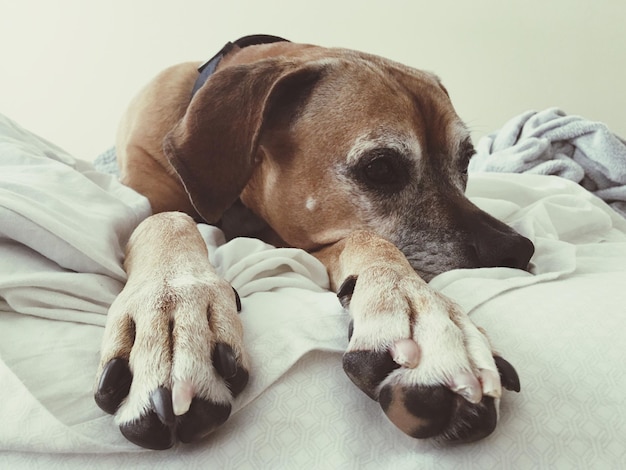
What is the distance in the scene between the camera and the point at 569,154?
2324 mm

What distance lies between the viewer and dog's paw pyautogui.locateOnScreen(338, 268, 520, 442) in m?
0.63

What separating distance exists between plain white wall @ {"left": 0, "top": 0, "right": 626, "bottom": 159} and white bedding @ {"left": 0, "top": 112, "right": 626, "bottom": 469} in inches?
109

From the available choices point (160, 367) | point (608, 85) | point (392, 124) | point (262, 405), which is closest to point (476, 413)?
point (262, 405)

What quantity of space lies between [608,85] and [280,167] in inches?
122

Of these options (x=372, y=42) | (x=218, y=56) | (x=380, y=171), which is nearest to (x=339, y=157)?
(x=380, y=171)

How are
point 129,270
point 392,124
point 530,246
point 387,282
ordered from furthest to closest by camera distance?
point 392,124 < point 530,246 < point 129,270 < point 387,282

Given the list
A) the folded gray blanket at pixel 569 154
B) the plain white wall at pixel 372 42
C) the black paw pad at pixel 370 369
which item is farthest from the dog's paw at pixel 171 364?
the plain white wall at pixel 372 42

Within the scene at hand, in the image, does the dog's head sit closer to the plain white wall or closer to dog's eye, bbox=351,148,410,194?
dog's eye, bbox=351,148,410,194

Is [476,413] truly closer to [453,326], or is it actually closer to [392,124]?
[453,326]

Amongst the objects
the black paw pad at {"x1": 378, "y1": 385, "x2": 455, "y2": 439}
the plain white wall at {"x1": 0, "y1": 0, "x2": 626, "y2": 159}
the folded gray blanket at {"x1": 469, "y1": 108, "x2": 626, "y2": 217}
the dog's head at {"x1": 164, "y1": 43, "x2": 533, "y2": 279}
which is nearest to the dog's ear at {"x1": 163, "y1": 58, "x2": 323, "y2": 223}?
the dog's head at {"x1": 164, "y1": 43, "x2": 533, "y2": 279}

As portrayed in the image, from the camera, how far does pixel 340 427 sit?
679mm

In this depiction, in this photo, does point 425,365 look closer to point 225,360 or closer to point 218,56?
point 225,360

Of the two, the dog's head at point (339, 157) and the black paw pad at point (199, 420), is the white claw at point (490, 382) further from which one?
the dog's head at point (339, 157)

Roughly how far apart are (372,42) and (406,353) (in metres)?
3.41
